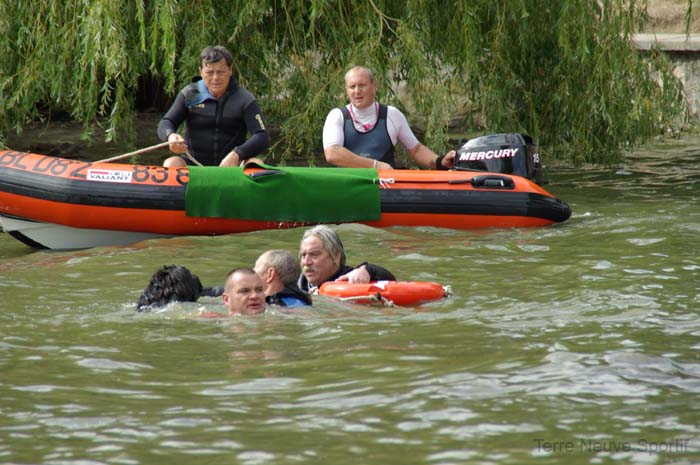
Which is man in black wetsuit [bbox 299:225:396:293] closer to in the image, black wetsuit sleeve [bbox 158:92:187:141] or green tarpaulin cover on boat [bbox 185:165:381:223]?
green tarpaulin cover on boat [bbox 185:165:381:223]

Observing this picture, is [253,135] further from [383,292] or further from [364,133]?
[383,292]

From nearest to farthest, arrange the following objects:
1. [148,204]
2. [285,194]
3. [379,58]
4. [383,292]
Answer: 1. [383,292]
2. [148,204]
3. [285,194]
4. [379,58]

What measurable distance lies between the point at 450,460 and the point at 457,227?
15.7 ft

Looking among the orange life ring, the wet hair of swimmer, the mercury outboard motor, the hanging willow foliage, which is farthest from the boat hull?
the orange life ring

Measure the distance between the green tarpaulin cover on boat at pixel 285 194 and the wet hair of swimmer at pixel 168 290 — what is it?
7.22ft

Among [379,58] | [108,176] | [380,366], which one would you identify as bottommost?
[380,366]

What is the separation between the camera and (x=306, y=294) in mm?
5785

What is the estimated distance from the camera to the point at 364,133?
873cm

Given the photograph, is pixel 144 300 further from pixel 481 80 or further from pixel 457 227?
pixel 481 80

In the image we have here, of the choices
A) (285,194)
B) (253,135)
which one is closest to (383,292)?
(285,194)

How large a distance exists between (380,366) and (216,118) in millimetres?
4143

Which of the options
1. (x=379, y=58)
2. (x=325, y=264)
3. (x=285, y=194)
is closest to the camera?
(x=325, y=264)

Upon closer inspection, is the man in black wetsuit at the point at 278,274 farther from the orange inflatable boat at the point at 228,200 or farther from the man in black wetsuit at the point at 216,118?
the man in black wetsuit at the point at 216,118

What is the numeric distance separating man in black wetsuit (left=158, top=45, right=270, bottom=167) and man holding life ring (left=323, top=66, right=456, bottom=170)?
1.76 ft
